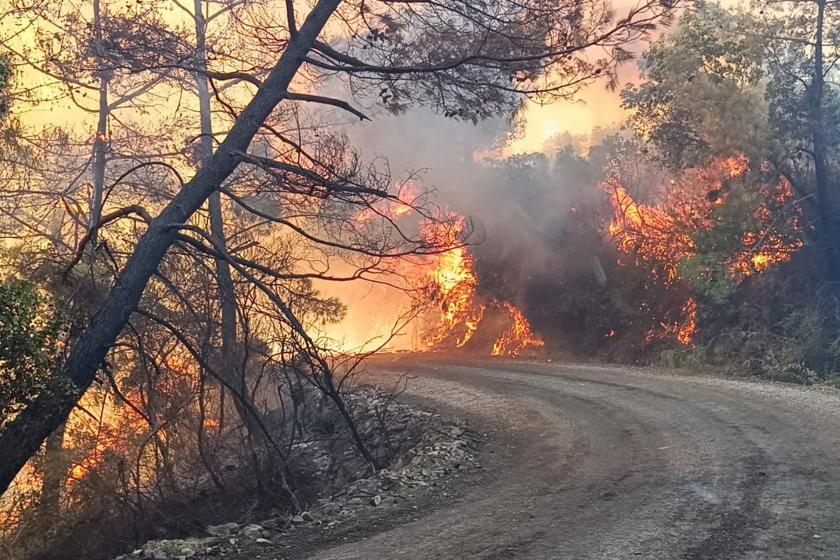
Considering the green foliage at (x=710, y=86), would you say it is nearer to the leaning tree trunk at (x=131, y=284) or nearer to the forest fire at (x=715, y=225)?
the forest fire at (x=715, y=225)

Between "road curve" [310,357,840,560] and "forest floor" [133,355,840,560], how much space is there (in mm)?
23

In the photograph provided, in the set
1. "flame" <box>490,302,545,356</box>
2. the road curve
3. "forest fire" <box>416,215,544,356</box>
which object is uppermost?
"forest fire" <box>416,215,544,356</box>

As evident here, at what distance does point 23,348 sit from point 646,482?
7.19 metres

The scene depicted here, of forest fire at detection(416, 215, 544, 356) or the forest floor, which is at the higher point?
forest fire at detection(416, 215, 544, 356)

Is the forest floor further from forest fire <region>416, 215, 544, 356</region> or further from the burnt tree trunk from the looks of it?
→ forest fire <region>416, 215, 544, 356</region>

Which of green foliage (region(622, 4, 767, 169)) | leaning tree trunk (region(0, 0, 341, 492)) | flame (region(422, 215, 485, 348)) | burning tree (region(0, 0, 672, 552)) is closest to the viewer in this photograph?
leaning tree trunk (region(0, 0, 341, 492))

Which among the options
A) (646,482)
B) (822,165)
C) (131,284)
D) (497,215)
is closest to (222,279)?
(131,284)

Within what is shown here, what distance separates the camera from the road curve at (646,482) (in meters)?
5.94

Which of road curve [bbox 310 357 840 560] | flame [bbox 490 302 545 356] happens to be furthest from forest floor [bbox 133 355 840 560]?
flame [bbox 490 302 545 356]

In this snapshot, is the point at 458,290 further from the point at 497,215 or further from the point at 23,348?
the point at 23,348

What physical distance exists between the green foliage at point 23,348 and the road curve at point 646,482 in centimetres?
376

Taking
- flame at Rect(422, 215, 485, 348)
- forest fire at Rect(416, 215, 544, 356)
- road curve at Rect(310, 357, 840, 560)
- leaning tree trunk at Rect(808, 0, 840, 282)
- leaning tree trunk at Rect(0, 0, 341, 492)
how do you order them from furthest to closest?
flame at Rect(422, 215, 485, 348) < forest fire at Rect(416, 215, 544, 356) < leaning tree trunk at Rect(808, 0, 840, 282) < leaning tree trunk at Rect(0, 0, 341, 492) < road curve at Rect(310, 357, 840, 560)

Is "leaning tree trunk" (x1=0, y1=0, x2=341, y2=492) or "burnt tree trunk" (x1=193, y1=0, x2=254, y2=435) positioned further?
"burnt tree trunk" (x1=193, y1=0, x2=254, y2=435)

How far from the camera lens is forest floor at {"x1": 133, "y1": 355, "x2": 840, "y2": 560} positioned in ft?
19.6
